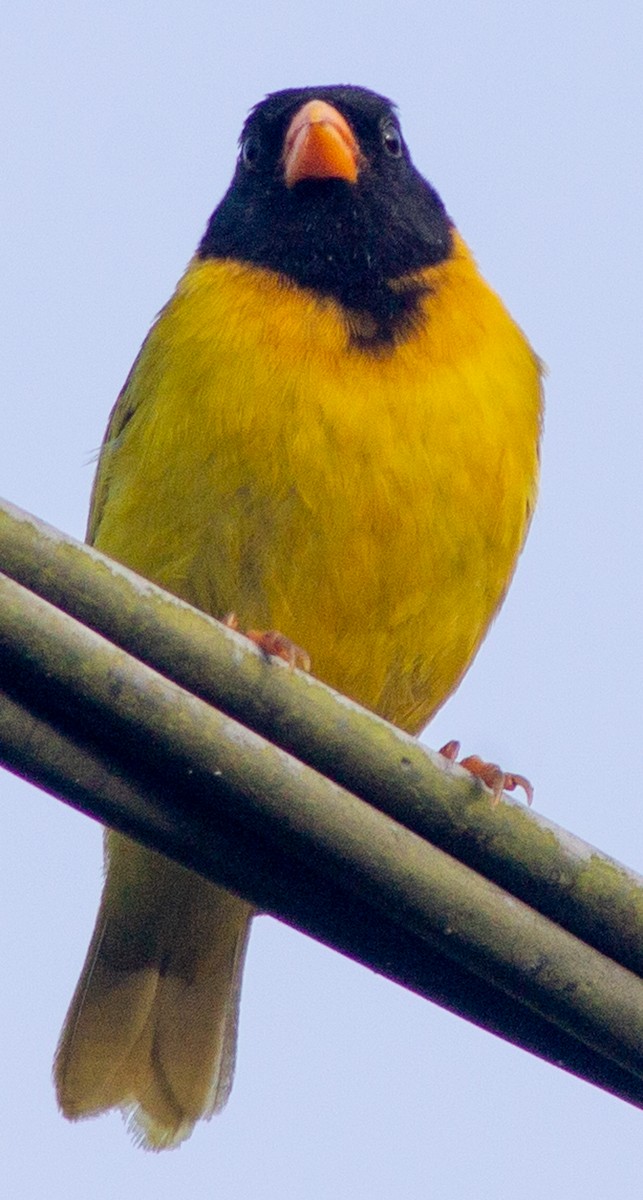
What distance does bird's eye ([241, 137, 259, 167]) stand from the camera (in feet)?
16.1

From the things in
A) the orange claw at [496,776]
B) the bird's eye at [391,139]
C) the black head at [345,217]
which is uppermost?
the bird's eye at [391,139]

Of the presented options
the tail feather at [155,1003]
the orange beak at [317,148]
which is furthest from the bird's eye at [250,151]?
the tail feather at [155,1003]

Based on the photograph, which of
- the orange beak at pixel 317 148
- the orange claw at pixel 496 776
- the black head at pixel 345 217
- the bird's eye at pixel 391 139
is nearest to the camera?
the orange claw at pixel 496 776

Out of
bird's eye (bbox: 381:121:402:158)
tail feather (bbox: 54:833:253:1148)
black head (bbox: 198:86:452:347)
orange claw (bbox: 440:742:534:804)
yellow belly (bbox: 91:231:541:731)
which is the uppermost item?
bird's eye (bbox: 381:121:402:158)

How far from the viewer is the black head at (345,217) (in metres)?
4.40

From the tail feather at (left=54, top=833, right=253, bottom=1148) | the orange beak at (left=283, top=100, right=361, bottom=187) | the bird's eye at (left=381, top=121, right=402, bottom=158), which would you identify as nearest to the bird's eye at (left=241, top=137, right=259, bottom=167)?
the orange beak at (left=283, top=100, right=361, bottom=187)

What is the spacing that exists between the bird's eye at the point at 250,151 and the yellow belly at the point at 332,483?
758mm

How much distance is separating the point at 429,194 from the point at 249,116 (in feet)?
1.79

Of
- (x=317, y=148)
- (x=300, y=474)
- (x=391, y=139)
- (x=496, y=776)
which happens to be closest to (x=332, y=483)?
(x=300, y=474)

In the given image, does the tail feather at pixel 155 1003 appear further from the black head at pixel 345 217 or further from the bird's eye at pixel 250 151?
the bird's eye at pixel 250 151

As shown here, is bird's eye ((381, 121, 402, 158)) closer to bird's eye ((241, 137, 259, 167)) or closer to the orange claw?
bird's eye ((241, 137, 259, 167))

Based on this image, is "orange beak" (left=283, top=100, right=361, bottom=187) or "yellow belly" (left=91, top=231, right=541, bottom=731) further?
"orange beak" (left=283, top=100, right=361, bottom=187)

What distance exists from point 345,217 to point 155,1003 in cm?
206

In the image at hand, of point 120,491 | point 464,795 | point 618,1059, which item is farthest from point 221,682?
point 120,491
